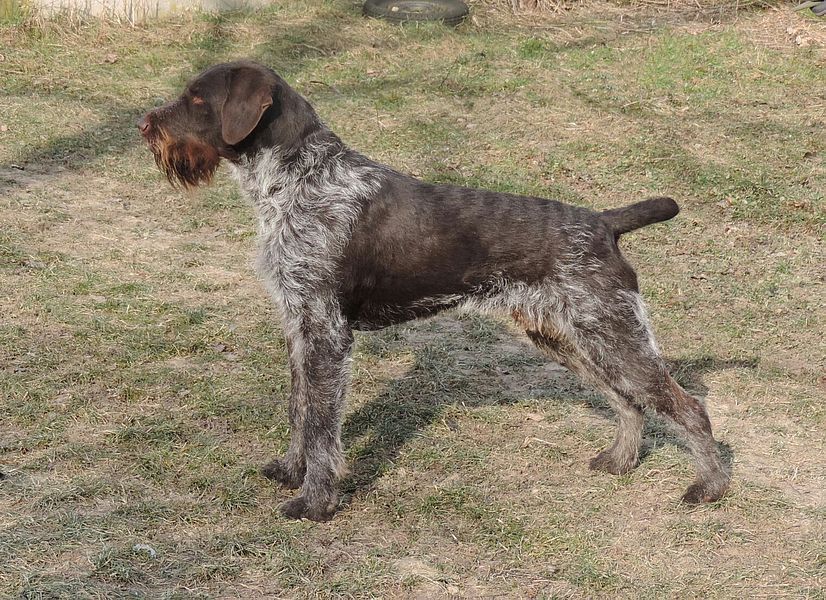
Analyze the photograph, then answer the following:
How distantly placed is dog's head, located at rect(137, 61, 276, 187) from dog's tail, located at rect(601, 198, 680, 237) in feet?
5.96

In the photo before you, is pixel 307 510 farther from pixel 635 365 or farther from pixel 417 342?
pixel 417 342

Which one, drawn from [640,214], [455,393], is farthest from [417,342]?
[640,214]

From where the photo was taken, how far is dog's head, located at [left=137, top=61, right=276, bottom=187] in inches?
206

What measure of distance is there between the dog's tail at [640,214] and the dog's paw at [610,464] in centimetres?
124

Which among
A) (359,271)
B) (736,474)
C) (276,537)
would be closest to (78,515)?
(276,537)

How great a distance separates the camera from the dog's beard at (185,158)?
5.38 m

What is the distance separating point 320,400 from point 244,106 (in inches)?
58.2

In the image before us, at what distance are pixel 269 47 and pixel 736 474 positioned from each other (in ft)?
27.2

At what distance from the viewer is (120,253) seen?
8336 millimetres

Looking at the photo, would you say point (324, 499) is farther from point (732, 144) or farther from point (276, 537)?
point (732, 144)

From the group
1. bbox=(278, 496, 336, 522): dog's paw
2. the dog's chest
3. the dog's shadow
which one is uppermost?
the dog's chest

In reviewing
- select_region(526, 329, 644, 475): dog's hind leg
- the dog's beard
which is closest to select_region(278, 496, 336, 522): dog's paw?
select_region(526, 329, 644, 475): dog's hind leg

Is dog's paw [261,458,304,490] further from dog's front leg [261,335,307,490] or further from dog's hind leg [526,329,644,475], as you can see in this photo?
dog's hind leg [526,329,644,475]

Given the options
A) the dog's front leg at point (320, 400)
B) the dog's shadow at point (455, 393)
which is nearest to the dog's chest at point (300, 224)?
the dog's front leg at point (320, 400)
